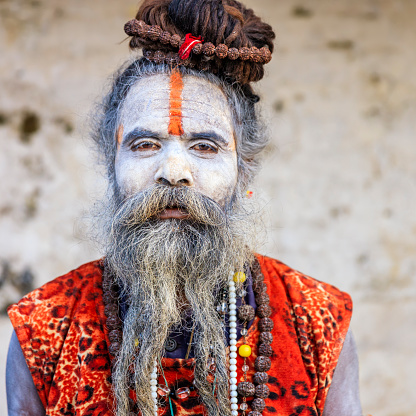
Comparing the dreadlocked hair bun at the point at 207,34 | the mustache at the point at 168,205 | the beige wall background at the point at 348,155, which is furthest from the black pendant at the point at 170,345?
the beige wall background at the point at 348,155

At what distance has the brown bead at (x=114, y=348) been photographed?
1.84 metres

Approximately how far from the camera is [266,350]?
1.86 metres

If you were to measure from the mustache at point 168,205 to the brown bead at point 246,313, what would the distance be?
31cm

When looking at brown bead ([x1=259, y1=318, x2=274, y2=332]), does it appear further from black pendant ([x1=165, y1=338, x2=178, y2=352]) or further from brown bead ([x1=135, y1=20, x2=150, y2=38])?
brown bead ([x1=135, y1=20, x2=150, y2=38])

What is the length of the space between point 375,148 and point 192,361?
206cm

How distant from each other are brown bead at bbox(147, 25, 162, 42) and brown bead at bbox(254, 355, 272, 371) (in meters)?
1.17

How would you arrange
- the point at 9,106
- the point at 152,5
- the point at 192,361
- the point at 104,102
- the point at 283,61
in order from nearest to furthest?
the point at 192,361
the point at 152,5
the point at 104,102
the point at 9,106
the point at 283,61

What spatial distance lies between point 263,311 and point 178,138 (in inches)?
27.1

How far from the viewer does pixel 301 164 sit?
3.29 metres

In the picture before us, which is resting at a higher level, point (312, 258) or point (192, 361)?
point (312, 258)

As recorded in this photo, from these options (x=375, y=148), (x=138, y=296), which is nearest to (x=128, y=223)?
(x=138, y=296)

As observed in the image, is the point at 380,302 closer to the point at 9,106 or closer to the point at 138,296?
the point at 138,296

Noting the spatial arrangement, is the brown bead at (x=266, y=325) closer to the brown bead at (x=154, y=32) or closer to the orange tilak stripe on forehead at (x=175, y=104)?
the orange tilak stripe on forehead at (x=175, y=104)

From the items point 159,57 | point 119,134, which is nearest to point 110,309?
point 119,134
